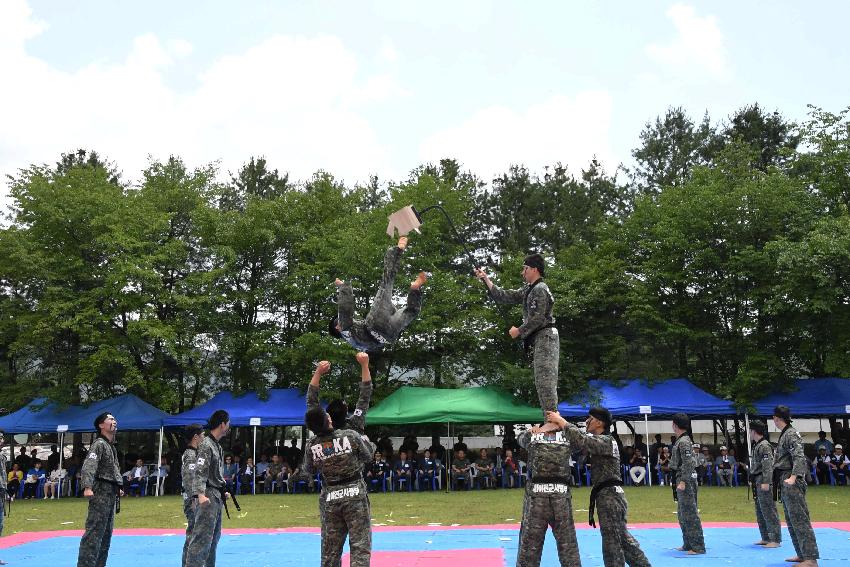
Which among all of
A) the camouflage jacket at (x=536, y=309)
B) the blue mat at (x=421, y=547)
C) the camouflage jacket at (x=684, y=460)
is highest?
the camouflage jacket at (x=536, y=309)

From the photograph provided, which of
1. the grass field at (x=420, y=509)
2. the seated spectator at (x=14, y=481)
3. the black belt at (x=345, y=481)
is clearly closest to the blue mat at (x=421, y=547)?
the grass field at (x=420, y=509)

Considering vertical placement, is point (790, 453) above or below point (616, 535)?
above

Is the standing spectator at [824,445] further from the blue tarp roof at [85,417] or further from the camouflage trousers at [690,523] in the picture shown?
the blue tarp roof at [85,417]

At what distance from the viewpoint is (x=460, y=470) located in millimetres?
23234

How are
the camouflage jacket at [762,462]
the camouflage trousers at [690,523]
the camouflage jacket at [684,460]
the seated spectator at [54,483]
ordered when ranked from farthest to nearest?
1. the seated spectator at [54,483]
2. the camouflage jacket at [762,462]
3. the camouflage jacket at [684,460]
4. the camouflage trousers at [690,523]

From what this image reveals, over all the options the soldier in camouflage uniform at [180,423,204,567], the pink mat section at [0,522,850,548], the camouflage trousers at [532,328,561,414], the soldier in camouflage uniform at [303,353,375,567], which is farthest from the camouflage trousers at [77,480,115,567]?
the camouflage trousers at [532,328,561,414]

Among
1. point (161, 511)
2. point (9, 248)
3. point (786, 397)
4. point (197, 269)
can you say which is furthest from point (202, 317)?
point (786, 397)

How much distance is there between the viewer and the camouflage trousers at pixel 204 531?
772 centimetres

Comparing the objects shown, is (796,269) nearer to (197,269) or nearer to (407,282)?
(407,282)

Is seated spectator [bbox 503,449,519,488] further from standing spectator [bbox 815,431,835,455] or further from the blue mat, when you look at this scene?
the blue mat

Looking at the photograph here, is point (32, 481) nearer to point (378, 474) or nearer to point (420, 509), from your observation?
point (378, 474)

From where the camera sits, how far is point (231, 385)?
97.2 ft

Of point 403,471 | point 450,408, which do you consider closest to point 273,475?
point 403,471

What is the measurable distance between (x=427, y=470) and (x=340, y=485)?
17706mm
